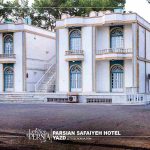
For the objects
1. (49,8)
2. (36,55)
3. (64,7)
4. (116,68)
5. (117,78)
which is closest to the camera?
(117,78)

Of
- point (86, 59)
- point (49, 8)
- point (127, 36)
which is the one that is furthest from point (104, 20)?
point (49, 8)

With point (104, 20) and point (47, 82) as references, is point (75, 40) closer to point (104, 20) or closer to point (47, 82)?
point (104, 20)

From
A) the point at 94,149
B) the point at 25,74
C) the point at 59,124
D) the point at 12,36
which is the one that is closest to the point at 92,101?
the point at 25,74

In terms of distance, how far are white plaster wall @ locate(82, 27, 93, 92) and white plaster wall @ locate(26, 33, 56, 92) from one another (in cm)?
639

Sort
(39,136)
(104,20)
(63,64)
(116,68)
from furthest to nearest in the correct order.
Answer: (63,64) → (116,68) → (104,20) → (39,136)

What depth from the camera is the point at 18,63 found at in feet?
110

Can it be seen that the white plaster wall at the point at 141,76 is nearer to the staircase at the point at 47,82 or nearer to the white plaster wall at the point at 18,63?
the staircase at the point at 47,82

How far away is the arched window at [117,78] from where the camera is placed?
2989cm

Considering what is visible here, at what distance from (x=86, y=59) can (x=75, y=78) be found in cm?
212

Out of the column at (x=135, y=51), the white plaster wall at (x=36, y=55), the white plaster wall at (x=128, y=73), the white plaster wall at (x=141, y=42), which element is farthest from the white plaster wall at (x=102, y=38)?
the white plaster wall at (x=36, y=55)

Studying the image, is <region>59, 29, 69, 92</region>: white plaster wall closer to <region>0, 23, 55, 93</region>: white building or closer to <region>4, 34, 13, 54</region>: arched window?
<region>0, 23, 55, 93</region>: white building

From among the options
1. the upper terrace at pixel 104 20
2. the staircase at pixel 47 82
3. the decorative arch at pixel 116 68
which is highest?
the upper terrace at pixel 104 20

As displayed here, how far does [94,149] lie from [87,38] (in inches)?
905

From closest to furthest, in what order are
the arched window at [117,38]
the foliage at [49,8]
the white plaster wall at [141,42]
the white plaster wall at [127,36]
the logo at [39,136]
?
1. the logo at [39,136]
2. the white plaster wall at [127,36]
3. the arched window at [117,38]
4. the white plaster wall at [141,42]
5. the foliage at [49,8]
